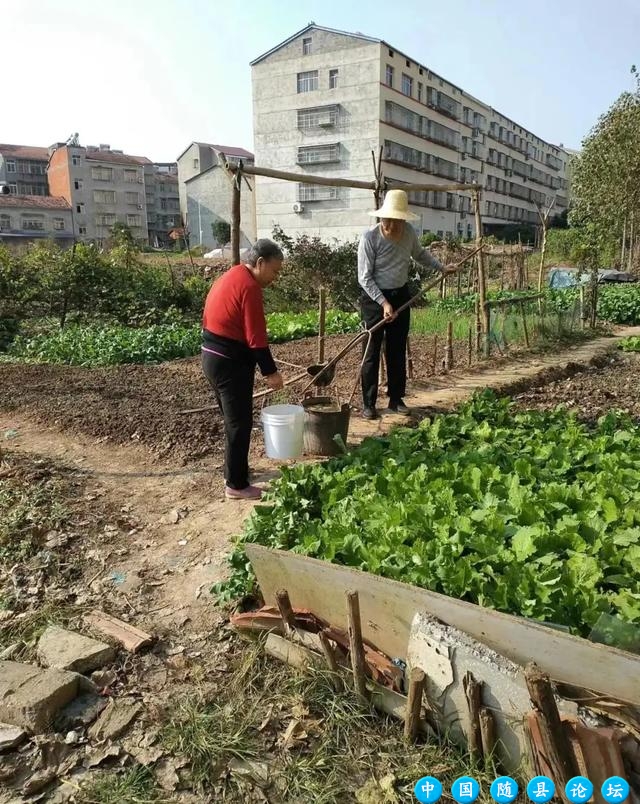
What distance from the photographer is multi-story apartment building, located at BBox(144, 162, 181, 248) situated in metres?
65.6

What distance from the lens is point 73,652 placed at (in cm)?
284

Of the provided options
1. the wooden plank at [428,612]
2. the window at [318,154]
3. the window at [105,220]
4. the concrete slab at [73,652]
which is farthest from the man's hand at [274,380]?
the window at [105,220]

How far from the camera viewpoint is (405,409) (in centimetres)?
633

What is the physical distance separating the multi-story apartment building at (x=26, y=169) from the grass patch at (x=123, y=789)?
70.5 m

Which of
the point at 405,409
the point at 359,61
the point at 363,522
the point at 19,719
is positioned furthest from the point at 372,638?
the point at 359,61

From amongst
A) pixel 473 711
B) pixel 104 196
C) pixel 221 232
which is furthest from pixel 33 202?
pixel 473 711

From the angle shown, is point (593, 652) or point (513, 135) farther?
point (513, 135)

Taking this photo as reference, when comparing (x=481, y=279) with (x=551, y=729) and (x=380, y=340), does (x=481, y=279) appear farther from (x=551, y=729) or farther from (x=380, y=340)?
(x=551, y=729)

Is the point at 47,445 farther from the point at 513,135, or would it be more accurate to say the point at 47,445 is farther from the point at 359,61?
the point at 513,135

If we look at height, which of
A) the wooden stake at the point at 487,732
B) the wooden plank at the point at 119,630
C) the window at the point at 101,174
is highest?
the window at the point at 101,174

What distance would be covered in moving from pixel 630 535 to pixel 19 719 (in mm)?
2664

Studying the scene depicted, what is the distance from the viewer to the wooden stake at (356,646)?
2.36 metres

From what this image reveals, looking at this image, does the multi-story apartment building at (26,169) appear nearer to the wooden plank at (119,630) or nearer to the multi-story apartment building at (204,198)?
the multi-story apartment building at (204,198)

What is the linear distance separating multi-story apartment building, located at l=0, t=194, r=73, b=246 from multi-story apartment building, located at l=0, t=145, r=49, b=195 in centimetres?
1027
